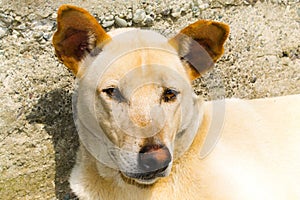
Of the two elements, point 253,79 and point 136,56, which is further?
point 253,79

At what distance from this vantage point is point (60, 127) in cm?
441

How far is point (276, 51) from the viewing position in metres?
5.07

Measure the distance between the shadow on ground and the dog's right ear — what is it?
865 mm

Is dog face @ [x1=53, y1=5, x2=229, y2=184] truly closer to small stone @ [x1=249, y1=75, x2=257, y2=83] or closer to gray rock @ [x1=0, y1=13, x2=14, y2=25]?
gray rock @ [x1=0, y1=13, x2=14, y2=25]

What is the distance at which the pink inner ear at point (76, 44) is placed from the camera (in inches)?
136

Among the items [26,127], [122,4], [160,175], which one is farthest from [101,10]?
[160,175]

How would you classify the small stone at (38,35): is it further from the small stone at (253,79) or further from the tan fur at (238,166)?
the small stone at (253,79)

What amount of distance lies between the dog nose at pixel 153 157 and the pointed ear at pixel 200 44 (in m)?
0.77

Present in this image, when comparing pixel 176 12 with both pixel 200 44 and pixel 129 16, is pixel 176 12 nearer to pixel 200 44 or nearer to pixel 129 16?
pixel 129 16

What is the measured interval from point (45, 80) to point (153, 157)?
1.63 m

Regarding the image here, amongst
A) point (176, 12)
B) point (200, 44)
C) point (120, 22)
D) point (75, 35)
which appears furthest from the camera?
point (176, 12)

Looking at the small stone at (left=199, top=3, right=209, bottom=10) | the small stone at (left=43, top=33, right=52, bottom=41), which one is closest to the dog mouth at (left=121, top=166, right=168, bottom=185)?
the small stone at (left=43, top=33, right=52, bottom=41)

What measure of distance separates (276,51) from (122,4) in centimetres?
153

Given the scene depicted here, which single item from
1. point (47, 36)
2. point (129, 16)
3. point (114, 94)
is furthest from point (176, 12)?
point (114, 94)
